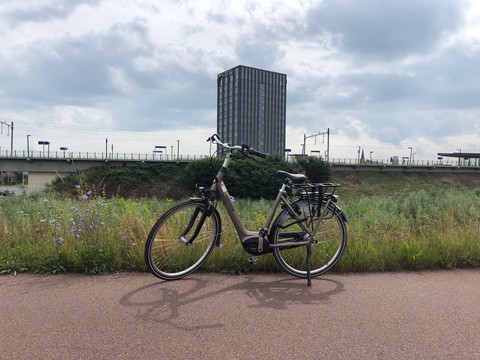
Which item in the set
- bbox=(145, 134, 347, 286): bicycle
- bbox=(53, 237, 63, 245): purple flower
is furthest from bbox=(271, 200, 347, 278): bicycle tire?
bbox=(53, 237, 63, 245): purple flower

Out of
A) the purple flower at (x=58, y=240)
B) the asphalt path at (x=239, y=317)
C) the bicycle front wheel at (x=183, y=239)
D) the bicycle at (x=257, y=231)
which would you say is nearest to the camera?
the asphalt path at (x=239, y=317)

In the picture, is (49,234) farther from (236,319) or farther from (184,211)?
(236,319)

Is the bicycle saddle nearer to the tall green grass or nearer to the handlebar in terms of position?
the handlebar

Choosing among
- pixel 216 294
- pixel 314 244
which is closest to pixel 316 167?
pixel 314 244

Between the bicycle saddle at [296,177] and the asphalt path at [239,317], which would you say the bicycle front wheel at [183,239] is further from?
the bicycle saddle at [296,177]

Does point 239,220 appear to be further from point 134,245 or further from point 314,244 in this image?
point 134,245

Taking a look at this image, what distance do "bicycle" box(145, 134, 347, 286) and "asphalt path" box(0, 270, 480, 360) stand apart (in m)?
0.21

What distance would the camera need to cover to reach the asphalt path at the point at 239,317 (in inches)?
112

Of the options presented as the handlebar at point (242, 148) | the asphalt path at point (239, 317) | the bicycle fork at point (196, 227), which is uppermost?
the handlebar at point (242, 148)

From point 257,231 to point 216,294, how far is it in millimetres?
902

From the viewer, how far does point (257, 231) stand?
4.48 meters

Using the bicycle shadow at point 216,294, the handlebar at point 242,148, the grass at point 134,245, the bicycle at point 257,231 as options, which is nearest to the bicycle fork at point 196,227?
the bicycle at point 257,231

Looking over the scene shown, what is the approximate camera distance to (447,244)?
5.04 m

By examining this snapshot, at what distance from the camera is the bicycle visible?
435 cm
